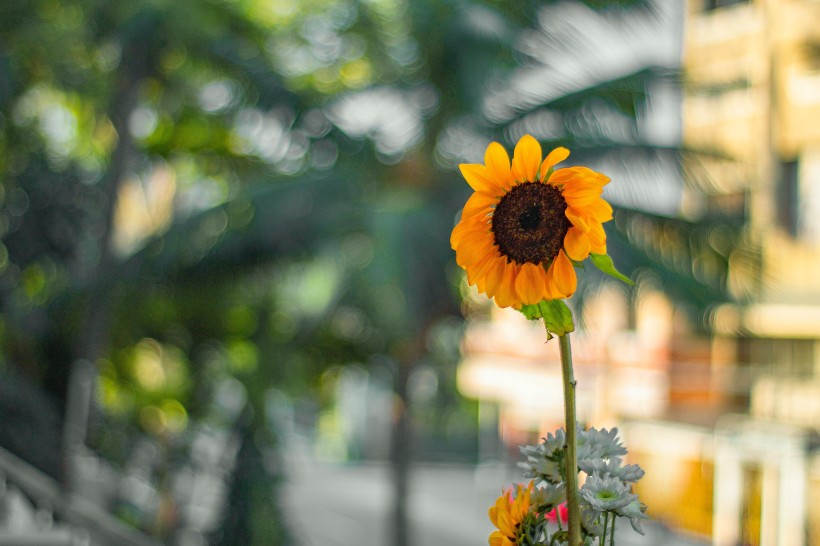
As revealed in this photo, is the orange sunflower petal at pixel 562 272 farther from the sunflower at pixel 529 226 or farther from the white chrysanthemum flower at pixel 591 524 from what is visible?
the white chrysanthemum flower at pixel 591 524

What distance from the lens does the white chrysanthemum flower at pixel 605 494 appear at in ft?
3.43

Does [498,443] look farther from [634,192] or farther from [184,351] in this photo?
[634,192]

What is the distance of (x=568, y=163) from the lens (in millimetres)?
7488

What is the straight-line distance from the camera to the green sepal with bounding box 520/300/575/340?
3.40 feet

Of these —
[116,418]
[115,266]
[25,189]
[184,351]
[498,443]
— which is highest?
[25,189]

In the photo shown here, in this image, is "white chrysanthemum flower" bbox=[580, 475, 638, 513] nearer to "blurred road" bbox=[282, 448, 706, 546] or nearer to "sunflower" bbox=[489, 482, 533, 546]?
"sunflower" bbox=[489, 482, 533, 546]

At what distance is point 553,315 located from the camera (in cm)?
105

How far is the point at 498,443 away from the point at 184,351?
16715 millimetres

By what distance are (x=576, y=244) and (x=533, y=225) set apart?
2.0 inches

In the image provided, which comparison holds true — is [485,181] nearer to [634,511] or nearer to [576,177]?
[576,177]

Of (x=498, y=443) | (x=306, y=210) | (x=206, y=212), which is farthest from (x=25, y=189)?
(x=498, y=443)

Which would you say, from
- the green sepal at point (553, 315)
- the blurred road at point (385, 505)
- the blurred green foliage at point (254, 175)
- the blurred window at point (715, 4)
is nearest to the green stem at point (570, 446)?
the green sepal at point (553, 315)

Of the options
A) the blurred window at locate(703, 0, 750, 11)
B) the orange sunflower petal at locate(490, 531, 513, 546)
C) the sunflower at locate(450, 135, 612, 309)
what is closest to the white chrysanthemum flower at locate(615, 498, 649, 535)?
the orange sunflower petal at locate(490, 531, 513, 546)

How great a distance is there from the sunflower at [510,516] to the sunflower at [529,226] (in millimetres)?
204
